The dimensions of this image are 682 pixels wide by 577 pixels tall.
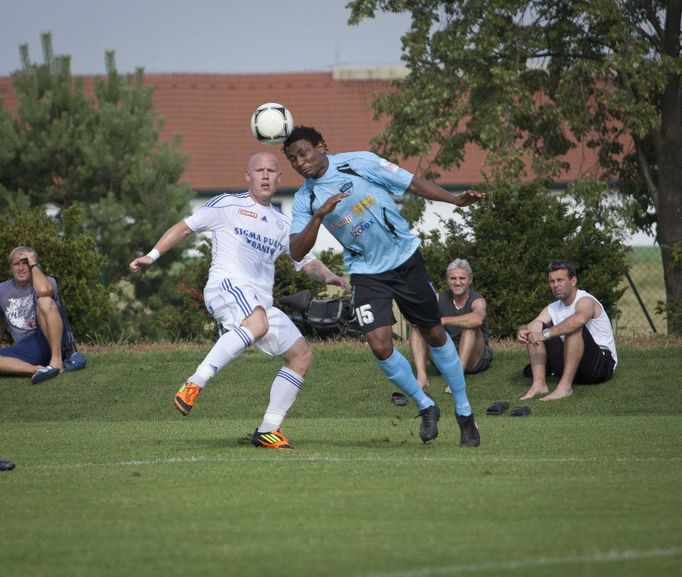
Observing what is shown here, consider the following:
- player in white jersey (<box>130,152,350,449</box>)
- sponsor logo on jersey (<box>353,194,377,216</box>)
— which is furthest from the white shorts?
sponsor logo on jersey (<box>353,194,377,216</box>)

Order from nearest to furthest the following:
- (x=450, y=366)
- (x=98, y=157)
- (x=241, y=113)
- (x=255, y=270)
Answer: (x=450, y=366)
(x=255, y=270)
(x=98, y=157)
(x=241, y=113)

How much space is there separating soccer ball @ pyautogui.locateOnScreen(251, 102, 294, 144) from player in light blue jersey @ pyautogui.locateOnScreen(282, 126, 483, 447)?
0.98 metres

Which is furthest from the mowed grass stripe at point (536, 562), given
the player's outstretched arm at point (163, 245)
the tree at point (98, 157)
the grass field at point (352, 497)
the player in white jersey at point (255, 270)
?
the tree at point (98, 157)

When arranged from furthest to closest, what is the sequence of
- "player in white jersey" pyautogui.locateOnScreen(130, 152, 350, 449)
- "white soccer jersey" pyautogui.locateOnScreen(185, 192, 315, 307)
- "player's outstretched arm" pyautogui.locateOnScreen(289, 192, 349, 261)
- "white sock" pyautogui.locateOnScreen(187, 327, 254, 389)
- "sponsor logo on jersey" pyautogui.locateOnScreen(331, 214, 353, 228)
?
"white soccer jersey" pyautogui.locateOnScreen(185, 192, 315, 307)
"player in white jersey" pyautogui.locateOnScreen(130, 152, 350, 449)
"sponsor logo on jersey" pyautogui.locateOnScreen(331, 214, 353, 228)
"white sock" pyautogui.locateOnScreen(187, 327, 254, 389)
"player's outstretched arm" pyautogui.locateOnScreen(289, 192, 349, 261)

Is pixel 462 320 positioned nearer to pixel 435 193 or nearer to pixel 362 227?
pixel 435 193

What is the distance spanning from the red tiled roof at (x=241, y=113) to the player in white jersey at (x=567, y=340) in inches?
1263

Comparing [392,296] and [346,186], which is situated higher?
[346,186]

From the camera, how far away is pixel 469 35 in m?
22.4

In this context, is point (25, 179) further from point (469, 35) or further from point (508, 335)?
point (508, 335)

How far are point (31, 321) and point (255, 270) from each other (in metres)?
6.97

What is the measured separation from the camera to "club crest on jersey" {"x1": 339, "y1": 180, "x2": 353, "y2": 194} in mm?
9461

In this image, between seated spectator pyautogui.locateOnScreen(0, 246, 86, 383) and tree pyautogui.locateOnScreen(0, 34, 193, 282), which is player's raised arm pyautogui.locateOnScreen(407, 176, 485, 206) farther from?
tree pyautogui.locateOnScreen(0, 34, 193, 282)

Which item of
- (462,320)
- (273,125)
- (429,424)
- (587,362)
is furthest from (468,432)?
(462,320)

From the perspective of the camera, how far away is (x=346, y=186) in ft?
31.0
